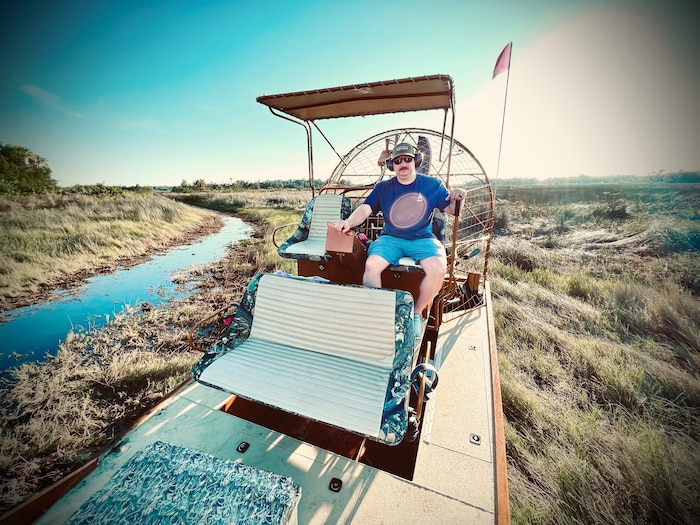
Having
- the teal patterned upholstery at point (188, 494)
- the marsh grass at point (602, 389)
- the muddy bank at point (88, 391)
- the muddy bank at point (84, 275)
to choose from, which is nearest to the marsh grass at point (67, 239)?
the muddy bank at point (84, 275)

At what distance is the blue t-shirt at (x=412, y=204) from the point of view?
11.5ft

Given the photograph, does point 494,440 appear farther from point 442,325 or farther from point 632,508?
point 442,325

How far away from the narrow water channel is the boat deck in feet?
13.7

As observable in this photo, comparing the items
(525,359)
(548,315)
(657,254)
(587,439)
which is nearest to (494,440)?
(587,439)

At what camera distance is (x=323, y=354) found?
2.40 meters

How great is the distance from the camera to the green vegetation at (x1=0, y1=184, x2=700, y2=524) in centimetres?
221

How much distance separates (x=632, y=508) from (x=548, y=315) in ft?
12.5

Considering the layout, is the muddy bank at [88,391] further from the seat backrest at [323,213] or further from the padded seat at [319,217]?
the seat backrest at [323,213]

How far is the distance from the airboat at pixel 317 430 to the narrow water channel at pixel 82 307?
14.5 feet

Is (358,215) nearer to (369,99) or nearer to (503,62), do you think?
(369,99)

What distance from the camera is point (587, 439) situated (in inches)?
105

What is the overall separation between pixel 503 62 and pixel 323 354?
242 inches

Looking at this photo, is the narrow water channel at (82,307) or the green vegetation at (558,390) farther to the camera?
the narrow water channel at (82,307)

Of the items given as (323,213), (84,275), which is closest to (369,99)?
(323,213)
